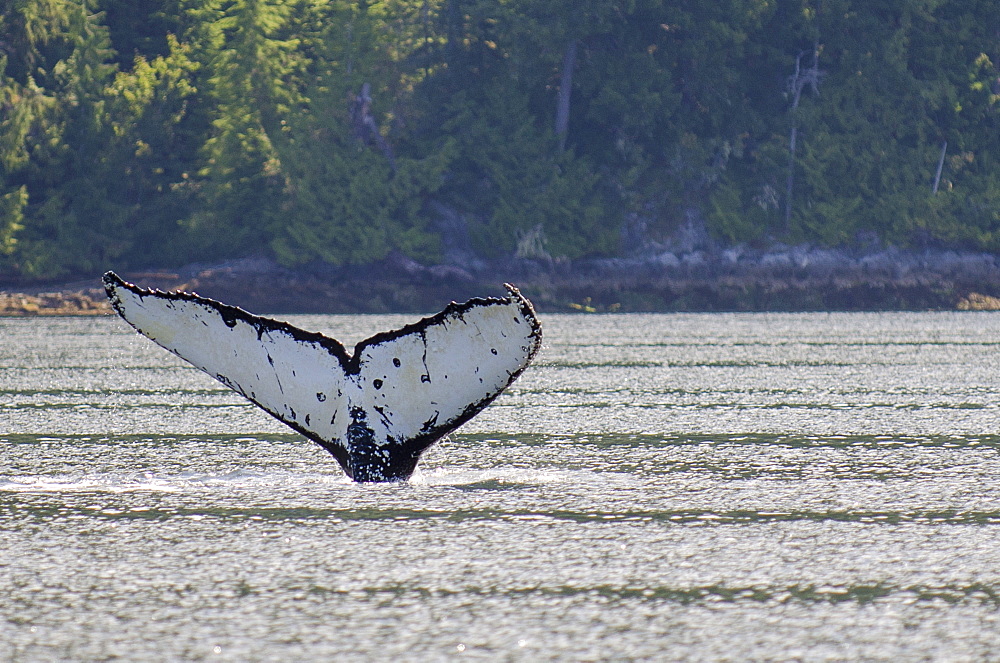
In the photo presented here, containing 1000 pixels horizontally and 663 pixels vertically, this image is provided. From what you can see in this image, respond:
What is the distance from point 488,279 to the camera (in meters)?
54.8

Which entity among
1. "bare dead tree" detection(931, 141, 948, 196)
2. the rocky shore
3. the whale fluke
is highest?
"bare dead tree" detection(931, 141, 948, 196)

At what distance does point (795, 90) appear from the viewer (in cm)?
5747

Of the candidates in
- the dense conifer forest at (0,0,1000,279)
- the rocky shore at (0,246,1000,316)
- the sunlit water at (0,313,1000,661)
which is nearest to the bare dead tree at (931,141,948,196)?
the dense conifer forest at (0,0,1000,279)

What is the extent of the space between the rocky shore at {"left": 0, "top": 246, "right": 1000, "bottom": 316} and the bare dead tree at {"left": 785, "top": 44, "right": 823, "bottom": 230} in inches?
92.6

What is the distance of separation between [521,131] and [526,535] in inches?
1982

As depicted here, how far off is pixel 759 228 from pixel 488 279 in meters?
11.2

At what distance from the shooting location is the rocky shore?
173 ft

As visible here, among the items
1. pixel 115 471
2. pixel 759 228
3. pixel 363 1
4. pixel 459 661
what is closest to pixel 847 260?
pixel 759 228

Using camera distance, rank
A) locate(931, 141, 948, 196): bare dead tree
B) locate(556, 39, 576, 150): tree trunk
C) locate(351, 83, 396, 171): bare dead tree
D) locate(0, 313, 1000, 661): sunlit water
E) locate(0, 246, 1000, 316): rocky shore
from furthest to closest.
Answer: locate(351, 83, 396, 171): bare dead tree, locate(931, 141, 948, 196): bare dead tree, locate(556, 39, 576, 150): tree trunk, locate(0, 246, 1000, 316): rocky shore, locate(0, 313, 1000, 661): sunlit water

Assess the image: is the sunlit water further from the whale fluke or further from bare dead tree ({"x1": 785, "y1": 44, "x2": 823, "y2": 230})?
bare dead tree ({"x1": 785, "y1": 44, "x2": 823, "y2": 230})

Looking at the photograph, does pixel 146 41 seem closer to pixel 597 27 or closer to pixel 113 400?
pixel 597 27

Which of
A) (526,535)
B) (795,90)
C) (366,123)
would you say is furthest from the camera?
(366,123)

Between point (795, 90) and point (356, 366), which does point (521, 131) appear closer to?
point (795, 90)

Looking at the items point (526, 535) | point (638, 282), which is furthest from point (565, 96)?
point (526, 535)
